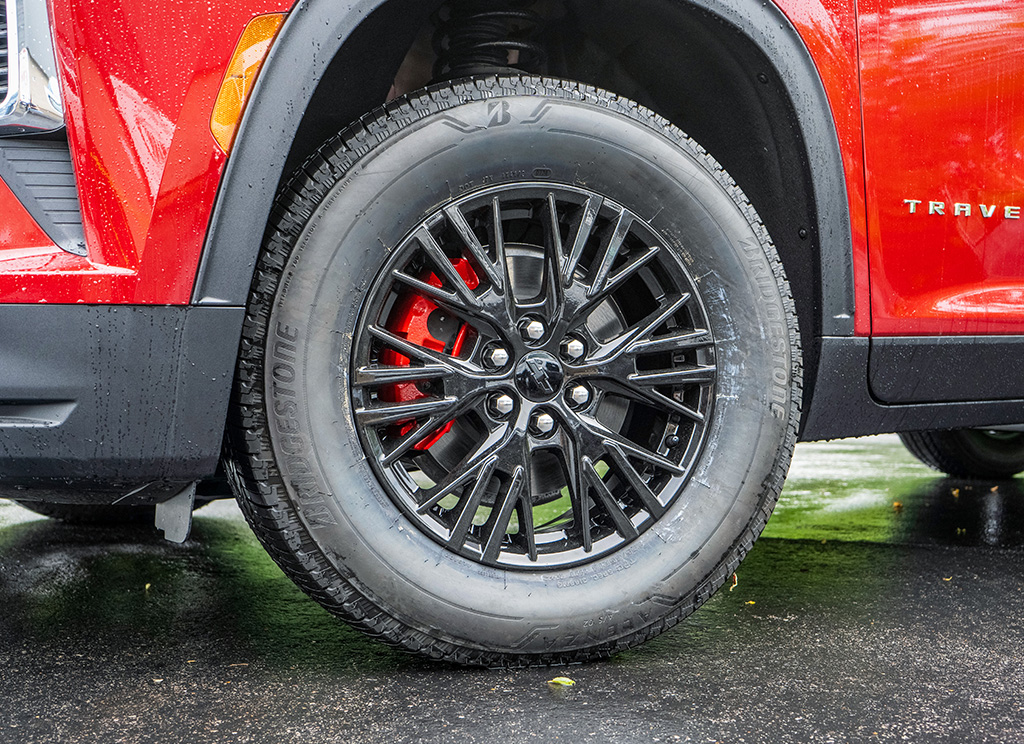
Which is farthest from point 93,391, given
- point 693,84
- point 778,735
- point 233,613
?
point 693,84

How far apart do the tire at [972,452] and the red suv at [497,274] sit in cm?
194

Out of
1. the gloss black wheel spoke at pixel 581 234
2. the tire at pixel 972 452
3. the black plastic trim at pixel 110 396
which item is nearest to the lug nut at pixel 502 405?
the gloss black wheel spoke at pixel 581 234

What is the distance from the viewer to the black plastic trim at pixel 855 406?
1891mm

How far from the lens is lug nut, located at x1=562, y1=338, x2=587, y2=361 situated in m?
1.67

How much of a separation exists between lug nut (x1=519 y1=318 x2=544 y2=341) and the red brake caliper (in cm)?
12

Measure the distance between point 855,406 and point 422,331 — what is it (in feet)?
3.00

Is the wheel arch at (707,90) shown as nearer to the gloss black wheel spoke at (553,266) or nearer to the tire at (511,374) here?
the tire at (511,374)

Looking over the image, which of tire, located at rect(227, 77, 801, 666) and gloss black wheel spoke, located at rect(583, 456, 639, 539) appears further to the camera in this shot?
gloss black wheel spoke, located at rect(583, 456, 639, 539)

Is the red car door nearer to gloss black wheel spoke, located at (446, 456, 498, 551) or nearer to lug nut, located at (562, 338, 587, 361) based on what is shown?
lug nut, located at (562, 338, 587, 361)

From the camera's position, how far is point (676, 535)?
5.62 feet

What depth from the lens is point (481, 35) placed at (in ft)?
5.97

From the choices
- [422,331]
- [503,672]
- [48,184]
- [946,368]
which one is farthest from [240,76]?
[946,368]

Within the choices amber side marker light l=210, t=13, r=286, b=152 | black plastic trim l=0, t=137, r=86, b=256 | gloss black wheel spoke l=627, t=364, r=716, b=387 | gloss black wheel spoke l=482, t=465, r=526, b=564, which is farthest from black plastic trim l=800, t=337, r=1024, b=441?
black plastic trim l=0, t=137, r=86, b=256

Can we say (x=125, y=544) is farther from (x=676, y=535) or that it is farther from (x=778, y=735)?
(x=778, y=735)
